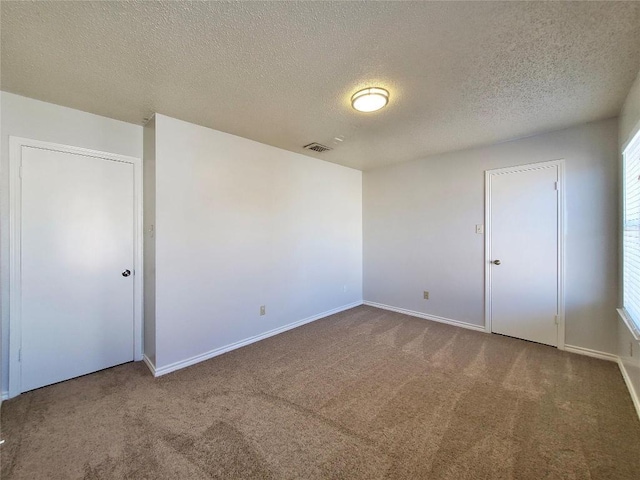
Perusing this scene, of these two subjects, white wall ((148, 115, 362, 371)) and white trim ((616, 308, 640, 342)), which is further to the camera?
white wall ((148, 115, 362, 371))

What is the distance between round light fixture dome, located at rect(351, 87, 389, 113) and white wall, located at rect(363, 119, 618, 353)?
2.19m

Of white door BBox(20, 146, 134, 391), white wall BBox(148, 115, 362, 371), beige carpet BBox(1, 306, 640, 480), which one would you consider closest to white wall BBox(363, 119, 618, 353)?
A: beige carpet BBox(1, 306, 640, 480)

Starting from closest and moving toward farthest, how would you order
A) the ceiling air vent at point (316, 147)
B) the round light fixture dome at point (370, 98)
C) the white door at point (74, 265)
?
1. the round light fixture dome at point (370, 98)
2. the white door at point (74, 265)
3. the ceiling air vent at point (316, 147)

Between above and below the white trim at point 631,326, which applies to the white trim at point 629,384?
below

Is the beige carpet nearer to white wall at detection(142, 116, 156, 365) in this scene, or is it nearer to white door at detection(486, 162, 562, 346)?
white wall at detection(142, 116, 156, 365)

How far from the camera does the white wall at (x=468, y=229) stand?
9.37 feet

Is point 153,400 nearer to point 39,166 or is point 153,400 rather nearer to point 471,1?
point 39,166

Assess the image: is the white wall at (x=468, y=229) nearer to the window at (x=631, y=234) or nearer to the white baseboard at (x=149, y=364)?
the window at (x=631, y=234)

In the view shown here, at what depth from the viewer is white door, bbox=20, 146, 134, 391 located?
234cm

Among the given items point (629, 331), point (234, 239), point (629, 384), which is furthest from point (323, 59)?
point (629, 384)

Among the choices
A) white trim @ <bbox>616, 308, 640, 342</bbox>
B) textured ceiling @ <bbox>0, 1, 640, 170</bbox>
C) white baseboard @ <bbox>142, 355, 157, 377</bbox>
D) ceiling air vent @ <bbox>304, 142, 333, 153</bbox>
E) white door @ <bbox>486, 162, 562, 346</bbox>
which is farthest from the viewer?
ceiling air vent @ <bbox>304, 142, 333, 153</bbox>

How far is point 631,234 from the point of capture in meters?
2.36

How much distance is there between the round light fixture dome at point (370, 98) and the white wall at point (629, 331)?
1.85 metres

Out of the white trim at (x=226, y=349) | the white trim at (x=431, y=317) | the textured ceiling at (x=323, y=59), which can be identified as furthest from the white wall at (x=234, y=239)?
the white trim at (x=431, y=317)
